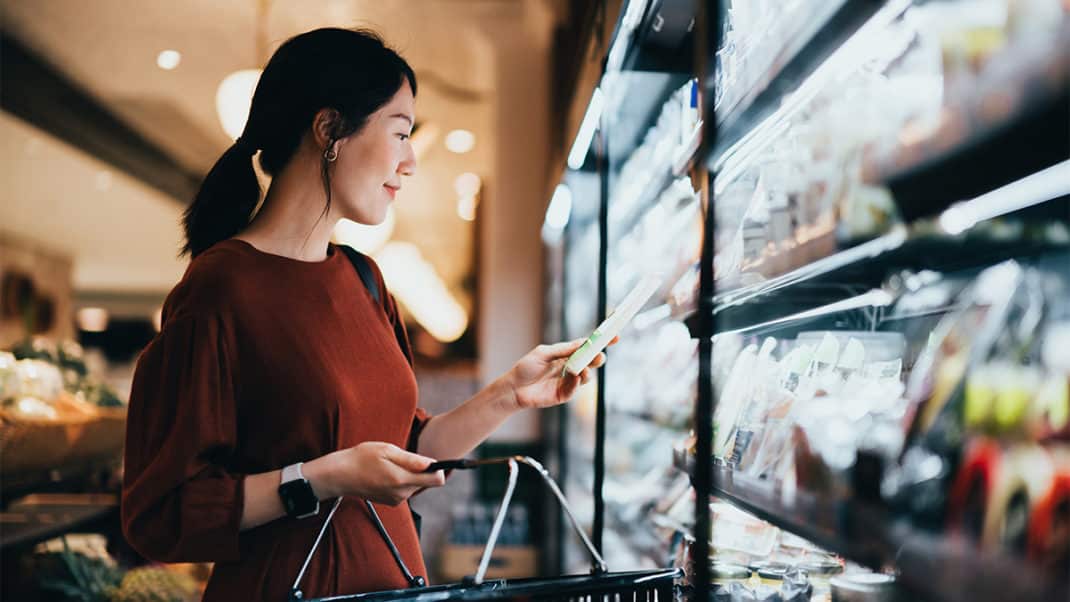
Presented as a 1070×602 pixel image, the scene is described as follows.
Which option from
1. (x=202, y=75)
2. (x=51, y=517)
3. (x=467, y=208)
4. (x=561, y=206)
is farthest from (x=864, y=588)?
(x=467, y=208)

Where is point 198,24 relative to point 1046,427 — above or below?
above

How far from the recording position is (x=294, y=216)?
5.13 feet

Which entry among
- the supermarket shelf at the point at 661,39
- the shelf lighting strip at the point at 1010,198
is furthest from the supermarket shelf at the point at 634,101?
the shelf lighting strip at the point at 1010,198

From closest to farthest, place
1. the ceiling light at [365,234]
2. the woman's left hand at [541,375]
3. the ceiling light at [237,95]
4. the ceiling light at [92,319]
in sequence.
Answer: the woman's left hand at [541,375] → the ceiling light at [237,95] → the ceiling light at [365,234] → the ceiling light at [92,319]

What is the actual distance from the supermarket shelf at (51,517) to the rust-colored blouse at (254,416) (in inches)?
87.3

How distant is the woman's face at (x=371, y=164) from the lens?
1.55 m

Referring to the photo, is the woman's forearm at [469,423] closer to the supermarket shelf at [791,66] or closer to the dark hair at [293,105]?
the dark hair at [293,105]

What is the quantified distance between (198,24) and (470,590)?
4745mm

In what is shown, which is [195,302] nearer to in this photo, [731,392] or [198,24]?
[731,392]

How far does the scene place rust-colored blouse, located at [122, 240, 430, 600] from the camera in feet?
4.28

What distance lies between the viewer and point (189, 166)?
8.35 meters

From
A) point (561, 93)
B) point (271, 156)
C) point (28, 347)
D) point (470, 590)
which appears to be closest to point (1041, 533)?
point (470, 590)

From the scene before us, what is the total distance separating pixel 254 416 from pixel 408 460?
1.10ft

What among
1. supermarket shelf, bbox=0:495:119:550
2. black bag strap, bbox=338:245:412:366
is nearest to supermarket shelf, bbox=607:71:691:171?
black bag strap, bbox=338:245:412:366
